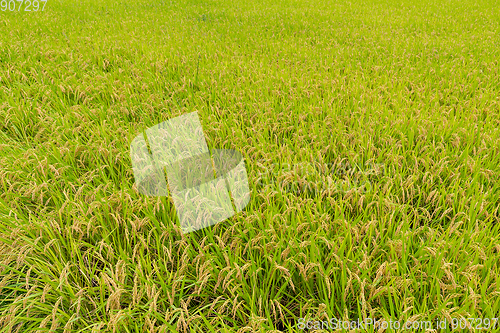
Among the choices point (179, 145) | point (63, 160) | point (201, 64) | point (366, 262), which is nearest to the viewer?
point (366, 262)

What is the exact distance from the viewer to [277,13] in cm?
1098

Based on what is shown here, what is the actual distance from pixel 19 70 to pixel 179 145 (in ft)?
12.8

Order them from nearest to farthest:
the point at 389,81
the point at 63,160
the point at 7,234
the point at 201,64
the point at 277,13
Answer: the point at 7,234 < the point at 63,160 < the point at 389,81 < the point at 201,64 < the point at 277,13

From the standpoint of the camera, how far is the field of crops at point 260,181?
5.70 ft

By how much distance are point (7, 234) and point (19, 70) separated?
416cm

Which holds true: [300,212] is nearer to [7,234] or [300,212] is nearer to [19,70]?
[7,234]

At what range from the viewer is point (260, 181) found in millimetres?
2666

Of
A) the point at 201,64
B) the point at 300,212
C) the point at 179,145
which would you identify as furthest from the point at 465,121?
the point at 201,64

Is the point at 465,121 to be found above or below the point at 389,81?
below

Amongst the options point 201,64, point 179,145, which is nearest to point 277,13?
point 201,64

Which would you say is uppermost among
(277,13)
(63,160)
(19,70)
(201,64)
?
(277,13)

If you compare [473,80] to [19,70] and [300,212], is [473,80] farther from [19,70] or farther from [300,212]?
[19,70]

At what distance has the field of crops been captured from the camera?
1.74m

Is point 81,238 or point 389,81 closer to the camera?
point 81,238
